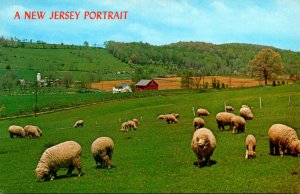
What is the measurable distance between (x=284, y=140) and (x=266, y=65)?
279ft

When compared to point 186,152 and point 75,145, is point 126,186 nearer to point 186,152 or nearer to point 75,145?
point 75,145

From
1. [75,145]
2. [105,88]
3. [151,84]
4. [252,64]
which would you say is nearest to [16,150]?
[75,145]

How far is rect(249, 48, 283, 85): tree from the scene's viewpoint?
4048 inches

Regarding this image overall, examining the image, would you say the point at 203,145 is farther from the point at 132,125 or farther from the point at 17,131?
the point at 17,131

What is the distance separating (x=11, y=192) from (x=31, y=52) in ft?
580

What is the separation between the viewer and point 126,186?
705 inches

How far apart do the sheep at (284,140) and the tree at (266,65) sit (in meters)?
83.9

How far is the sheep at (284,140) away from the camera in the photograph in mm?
21859

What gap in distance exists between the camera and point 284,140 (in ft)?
72.6

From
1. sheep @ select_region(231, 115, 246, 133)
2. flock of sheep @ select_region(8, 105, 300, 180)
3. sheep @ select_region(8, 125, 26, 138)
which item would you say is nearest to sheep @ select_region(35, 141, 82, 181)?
flock of sheep @ select_region(8, 105, 300, 180)

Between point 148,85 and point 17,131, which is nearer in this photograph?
point 17,131

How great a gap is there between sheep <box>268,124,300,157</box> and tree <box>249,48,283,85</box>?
83.9 metres

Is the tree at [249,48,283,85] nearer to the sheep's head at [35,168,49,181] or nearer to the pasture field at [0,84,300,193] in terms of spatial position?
the pasture field at [0,84,300,193]

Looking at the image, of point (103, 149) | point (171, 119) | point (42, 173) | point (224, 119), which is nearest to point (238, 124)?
point (224, 119)
